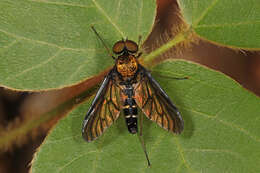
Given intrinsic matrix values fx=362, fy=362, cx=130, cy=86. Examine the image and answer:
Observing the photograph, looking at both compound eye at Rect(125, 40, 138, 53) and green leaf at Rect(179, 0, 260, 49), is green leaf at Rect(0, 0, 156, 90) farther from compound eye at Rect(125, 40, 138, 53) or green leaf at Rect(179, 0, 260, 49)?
green leaf at Rect(179, 0, 260, 49)

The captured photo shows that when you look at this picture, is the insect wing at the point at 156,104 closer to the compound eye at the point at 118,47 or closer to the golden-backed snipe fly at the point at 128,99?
the golden-backed snipe fly at the point at 128,99

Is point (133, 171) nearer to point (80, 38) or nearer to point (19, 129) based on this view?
point (80, 38)

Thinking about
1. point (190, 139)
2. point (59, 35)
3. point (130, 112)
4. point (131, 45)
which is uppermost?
point (59, 35)

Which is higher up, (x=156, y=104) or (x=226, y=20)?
(x=226, y=20)

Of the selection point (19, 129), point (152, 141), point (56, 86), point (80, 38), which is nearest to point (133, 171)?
point (152, 141)

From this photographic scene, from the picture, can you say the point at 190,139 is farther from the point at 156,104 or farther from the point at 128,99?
the point at 128,99

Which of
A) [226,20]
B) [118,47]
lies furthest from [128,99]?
[226,20]

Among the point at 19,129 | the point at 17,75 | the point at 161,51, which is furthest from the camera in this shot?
the point at 19,129
